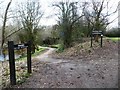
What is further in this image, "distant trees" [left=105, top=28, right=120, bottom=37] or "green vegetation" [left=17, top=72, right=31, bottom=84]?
"distant trees" [left=105, top=28, right=120, bottom=37]

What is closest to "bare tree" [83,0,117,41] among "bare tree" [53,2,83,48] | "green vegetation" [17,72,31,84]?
"bare tree" [53,2,83,48]

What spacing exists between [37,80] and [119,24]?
1474 centimetres

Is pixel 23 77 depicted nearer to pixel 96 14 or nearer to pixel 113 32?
pixel 96 14

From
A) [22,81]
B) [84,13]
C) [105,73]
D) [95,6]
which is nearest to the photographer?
[22,81]

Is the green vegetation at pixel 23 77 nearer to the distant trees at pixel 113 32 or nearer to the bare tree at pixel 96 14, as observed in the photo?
the bare tree at pixel 96 14

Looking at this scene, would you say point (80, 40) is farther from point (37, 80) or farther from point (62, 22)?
point (37, 80)

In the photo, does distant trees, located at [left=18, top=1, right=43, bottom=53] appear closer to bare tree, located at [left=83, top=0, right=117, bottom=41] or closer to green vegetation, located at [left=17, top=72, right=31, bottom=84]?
bare tree, located at [left=83, top=0, right=117, bottom=41]

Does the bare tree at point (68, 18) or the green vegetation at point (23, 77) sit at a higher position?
the bare tree at point (68, 18)

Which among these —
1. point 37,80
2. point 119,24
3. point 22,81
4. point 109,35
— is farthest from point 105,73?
point 109,35

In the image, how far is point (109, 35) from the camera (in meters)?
23.0

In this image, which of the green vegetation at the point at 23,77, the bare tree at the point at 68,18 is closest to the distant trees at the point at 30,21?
the bare tree at the point at 68,18

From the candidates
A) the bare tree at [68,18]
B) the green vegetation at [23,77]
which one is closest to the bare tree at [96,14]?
the bare tree at [68,18]

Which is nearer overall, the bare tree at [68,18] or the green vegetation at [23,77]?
the green vegetation at [23,77]

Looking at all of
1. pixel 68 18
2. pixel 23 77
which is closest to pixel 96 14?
pixel 68 18
